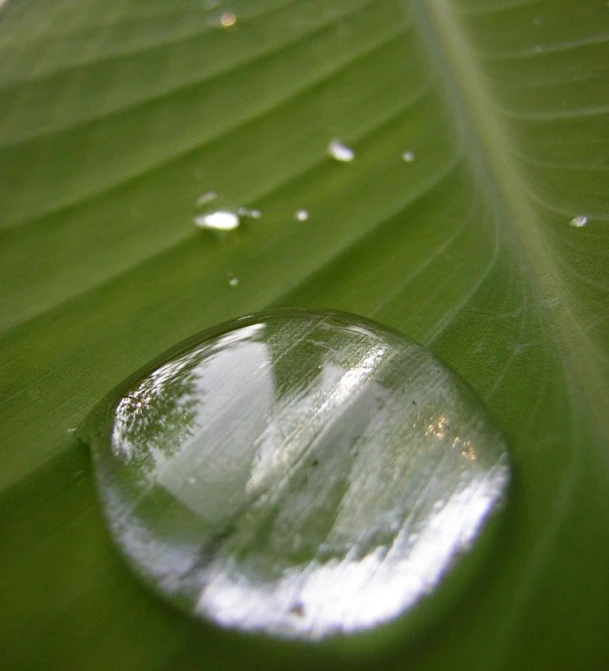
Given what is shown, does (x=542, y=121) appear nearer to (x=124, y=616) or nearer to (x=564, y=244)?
(x=564, y=244)

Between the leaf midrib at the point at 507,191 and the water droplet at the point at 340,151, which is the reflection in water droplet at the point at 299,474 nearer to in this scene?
the leaf midrib at the point at 507,191

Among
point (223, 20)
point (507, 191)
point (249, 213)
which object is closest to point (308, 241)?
point (249, 213)

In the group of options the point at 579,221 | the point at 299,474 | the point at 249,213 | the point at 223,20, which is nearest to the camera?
the point at 299,474

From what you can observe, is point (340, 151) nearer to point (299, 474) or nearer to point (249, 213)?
point (249, 213)

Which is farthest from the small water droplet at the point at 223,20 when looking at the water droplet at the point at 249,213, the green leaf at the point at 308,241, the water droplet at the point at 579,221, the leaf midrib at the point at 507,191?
the water droplet at the point at 579,221

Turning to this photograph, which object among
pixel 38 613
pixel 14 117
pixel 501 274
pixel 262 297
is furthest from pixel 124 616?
pixel 14 117
